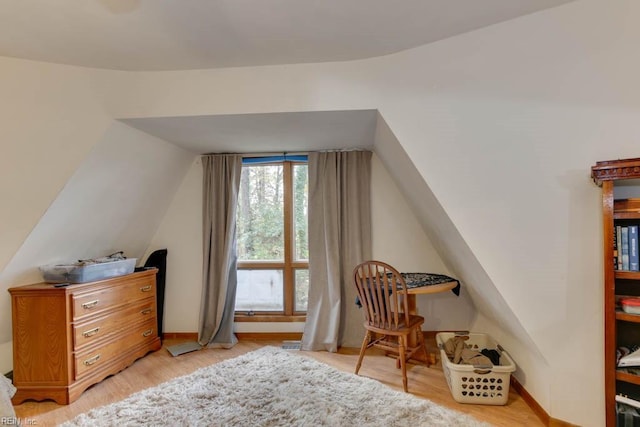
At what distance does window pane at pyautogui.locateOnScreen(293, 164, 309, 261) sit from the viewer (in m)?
3.63

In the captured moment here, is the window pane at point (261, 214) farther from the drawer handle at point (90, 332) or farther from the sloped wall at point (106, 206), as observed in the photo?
the drawer handle at point (90, 332)

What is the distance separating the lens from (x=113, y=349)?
8.99 feet

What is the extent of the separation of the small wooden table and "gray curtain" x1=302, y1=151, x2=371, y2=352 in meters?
0.59

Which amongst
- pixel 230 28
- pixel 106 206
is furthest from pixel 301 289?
pixel 230 28

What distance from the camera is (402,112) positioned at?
2006 mm

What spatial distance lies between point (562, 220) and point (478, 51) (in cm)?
103

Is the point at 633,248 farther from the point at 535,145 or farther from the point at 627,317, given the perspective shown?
the point at 535,145

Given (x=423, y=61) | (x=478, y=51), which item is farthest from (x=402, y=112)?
(x=478, y=51)

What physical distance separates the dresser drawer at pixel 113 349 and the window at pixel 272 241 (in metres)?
0.88

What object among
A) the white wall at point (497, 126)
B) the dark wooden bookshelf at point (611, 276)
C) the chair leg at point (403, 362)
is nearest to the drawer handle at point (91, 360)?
the white wall at point (497, 126)

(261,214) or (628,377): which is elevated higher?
(261,214)

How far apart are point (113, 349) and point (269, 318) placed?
145cm

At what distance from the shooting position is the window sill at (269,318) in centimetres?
355

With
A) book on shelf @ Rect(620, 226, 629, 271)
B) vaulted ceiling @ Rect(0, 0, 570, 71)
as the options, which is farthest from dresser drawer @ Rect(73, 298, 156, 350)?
book on shelf @ Rect(620, 226, 629, 271)
